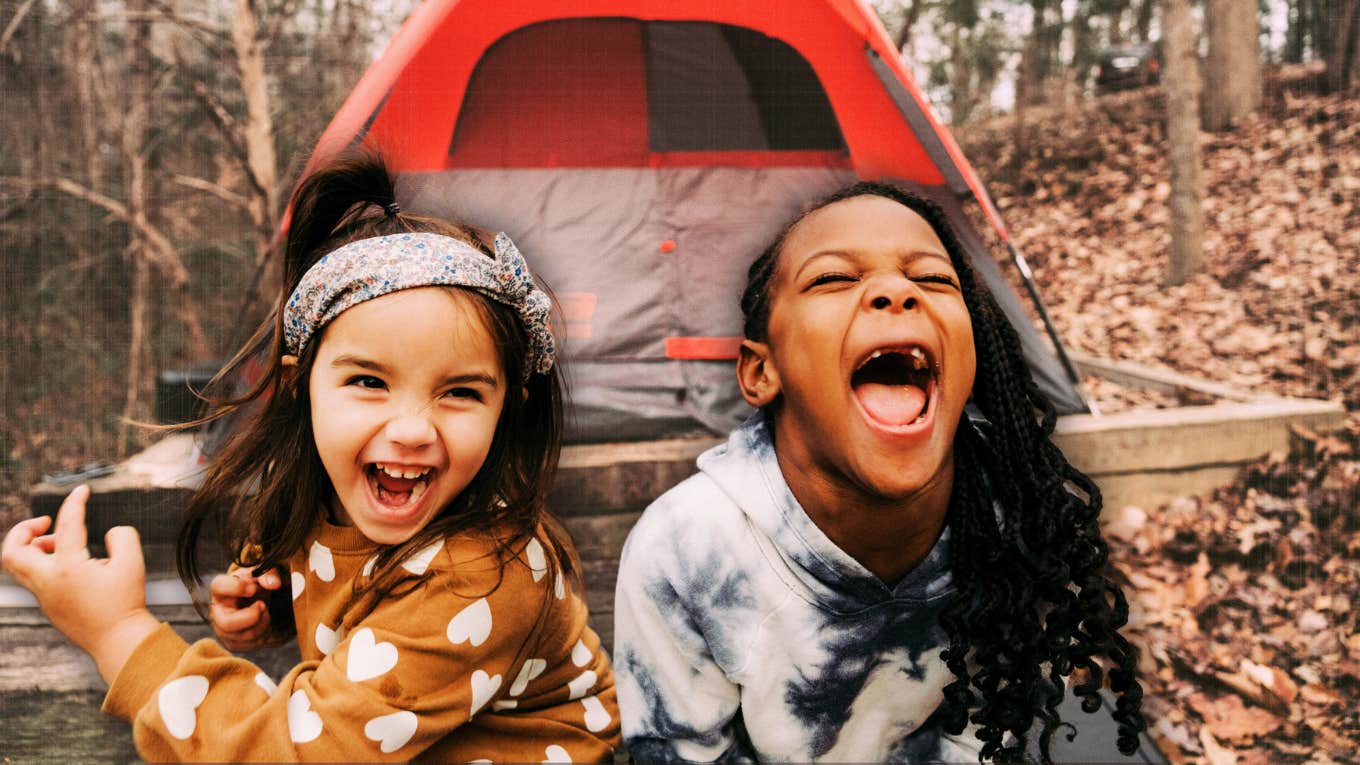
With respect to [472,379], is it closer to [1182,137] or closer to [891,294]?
[891,294]

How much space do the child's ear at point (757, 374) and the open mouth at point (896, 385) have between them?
85mm

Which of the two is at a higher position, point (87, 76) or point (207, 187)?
point (87, 76)

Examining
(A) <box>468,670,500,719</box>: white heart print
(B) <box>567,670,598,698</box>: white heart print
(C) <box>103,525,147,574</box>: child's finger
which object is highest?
(C) <box>103,525,147,574</box>: child's finger

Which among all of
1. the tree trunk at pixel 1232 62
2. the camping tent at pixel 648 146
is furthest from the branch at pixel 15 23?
the tree trunk at pixel 1232 62

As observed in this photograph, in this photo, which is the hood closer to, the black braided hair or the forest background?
the black braided hair

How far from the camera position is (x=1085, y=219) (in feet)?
4.44

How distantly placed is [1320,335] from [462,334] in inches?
48.5

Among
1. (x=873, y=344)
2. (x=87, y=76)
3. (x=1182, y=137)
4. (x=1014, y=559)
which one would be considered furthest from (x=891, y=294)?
(x=87, y=76)

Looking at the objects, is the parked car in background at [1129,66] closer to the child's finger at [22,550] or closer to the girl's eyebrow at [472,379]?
the girl's eyebrow at [472,379]

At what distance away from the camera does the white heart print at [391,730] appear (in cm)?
66

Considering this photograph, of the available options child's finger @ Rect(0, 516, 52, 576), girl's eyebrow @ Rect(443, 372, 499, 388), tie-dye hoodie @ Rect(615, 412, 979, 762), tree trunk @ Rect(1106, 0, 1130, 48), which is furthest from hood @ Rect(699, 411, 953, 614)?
tree trunk @ Rect(1106, 0, 1130, 48)

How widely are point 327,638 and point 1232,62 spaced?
1.42 meters

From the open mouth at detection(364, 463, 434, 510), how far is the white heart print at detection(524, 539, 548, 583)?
12cm

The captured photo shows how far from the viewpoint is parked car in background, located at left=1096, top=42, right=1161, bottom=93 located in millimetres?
1241
